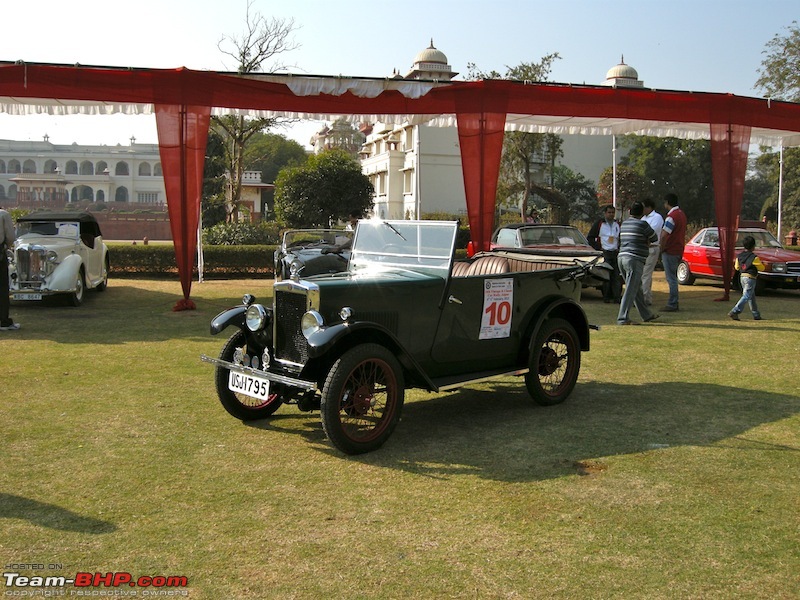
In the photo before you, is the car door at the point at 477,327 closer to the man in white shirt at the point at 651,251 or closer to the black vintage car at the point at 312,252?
the man in white shirt at the point at 651,251

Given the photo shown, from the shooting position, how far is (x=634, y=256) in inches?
438

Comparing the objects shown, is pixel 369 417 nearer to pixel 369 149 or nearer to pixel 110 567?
pixel 110 567

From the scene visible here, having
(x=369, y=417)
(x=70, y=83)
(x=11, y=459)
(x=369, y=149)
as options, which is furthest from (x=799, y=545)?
(x=369, y=149)

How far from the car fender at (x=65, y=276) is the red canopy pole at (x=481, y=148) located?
Result: 7003 mm

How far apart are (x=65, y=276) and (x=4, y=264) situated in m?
2.70

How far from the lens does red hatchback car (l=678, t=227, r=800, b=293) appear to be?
15.8 meters

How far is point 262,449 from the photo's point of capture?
5309 mm

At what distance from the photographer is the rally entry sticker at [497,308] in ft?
20.5

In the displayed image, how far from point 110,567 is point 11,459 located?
1952 mm

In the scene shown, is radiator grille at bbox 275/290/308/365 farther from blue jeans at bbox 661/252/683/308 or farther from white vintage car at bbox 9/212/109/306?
blue jeans at bbox 661/252/683/308

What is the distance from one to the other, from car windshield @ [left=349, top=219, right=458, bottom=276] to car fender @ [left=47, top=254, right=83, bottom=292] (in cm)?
799

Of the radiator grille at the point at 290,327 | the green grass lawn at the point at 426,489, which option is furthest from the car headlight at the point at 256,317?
the green grass lawn at the point at 426,489

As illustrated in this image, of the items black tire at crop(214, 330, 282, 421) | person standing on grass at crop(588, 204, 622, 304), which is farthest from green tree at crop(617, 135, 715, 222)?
black tire at crop(214, 330, 282, 421)

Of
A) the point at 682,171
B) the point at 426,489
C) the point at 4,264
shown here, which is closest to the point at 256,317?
the point at 426,489
